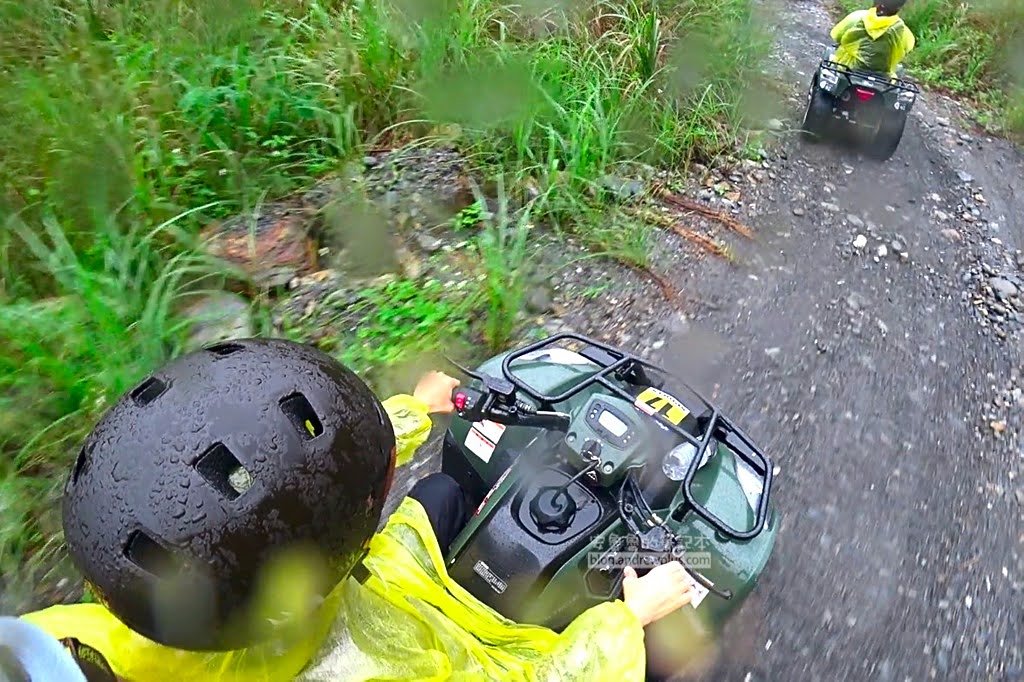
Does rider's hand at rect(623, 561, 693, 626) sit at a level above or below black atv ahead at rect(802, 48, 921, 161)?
above

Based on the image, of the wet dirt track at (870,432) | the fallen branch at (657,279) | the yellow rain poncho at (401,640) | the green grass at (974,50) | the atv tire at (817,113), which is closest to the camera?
the yellow rain poncho at (401,640)

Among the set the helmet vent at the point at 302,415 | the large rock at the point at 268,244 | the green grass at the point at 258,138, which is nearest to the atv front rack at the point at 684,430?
the helmet vent at the point at 302,415

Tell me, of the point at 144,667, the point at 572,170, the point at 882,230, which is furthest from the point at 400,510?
the point at 882,230

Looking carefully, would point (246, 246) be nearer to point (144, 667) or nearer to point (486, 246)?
point (486, 246)

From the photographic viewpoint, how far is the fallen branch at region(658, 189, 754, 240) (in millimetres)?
3830

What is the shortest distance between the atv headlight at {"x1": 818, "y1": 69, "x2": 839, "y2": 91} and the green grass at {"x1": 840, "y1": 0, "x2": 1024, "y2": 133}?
2071 mm

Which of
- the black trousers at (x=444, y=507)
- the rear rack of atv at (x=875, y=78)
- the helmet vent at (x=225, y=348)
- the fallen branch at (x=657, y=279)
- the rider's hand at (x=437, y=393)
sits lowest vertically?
the fallen branch at (x=657, y=279)

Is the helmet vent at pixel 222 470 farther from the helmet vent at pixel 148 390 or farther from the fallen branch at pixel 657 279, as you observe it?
the fallen branch at pixel 657 279

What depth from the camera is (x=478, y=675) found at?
129cm

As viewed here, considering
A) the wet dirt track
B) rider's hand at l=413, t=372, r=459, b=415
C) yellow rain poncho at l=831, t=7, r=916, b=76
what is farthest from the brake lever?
yellow rain poncho at l=831, t=7, r=916, b=76

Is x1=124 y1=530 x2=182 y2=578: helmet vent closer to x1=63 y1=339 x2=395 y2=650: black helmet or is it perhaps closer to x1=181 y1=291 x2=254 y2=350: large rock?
x1=63 y1=339 x2=395 y2=650: black helmet

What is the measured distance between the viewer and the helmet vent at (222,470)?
1.04m

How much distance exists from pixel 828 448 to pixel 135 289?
9.14 ft

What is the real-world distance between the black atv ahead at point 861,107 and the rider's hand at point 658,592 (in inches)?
161
